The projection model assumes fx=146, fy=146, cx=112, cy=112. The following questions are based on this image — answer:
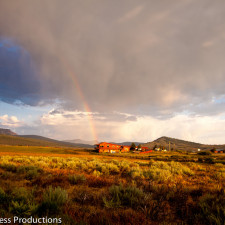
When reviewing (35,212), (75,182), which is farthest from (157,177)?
(35,212)

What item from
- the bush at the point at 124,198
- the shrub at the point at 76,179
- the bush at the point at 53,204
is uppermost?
the bush at the point at 53,204

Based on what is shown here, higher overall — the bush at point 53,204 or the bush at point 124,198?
the bush at point 53,204

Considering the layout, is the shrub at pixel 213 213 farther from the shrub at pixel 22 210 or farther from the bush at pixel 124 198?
the shrub at pixel 22 210

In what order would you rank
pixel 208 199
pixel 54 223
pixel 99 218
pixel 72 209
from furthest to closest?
pixel 208 199 < pixel 72 209 < pixel 99 218 < pixel 54 223

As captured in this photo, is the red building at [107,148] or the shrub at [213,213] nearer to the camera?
the shrub at [213,213]

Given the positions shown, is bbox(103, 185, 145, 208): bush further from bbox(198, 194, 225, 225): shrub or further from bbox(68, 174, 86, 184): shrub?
bbox(68, 174, 86, 184): shrub

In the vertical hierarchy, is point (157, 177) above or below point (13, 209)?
below

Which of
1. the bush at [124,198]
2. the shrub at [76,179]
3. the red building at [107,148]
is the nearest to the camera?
the bush at [124,198]

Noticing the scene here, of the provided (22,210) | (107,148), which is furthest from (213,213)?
(107,148)

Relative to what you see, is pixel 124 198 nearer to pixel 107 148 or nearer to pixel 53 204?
pixel 53 204

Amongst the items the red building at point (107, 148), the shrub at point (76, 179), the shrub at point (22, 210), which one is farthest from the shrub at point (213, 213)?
the red building at point (107, 148)

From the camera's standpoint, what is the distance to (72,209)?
399cm

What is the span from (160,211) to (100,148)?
87.6m

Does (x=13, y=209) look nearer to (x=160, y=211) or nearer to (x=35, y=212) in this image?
(x=35, y=212)
